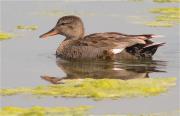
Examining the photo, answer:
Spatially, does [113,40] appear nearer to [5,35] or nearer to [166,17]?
[5,35]

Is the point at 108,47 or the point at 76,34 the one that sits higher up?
the point at 76,34

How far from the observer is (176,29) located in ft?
63.8

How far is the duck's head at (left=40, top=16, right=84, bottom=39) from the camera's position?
57.7 feet

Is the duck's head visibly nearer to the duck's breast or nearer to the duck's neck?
the duck's neck

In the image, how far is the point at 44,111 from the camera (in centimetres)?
1145

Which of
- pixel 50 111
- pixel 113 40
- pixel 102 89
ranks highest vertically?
pixel 113 40

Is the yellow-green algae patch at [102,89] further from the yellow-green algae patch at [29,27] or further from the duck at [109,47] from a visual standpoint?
the yellow-green algae patch at [29,27]

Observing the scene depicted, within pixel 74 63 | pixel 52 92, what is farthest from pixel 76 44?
pixel 52 92

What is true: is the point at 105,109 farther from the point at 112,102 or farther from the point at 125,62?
the point at 125,62

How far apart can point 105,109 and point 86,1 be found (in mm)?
12674

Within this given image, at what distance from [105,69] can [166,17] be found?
665 centimetres

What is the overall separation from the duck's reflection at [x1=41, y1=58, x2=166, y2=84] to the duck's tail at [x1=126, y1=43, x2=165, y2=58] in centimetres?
32

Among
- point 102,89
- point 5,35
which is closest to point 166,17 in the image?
point 5,35

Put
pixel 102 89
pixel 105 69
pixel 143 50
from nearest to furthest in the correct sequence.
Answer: pixel 102 89 → pixel 105 69 → pixel 143 50
